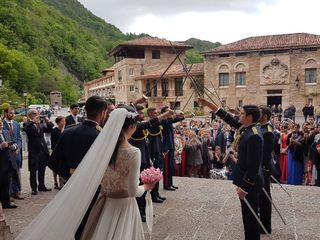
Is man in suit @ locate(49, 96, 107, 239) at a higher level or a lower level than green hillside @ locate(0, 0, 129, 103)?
lower

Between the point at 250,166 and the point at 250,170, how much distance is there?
0.05 meters

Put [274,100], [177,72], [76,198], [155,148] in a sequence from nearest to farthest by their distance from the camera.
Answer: [76,198] < [155,148] < [274,100] < [177,72]

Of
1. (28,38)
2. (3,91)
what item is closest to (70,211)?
(3,91)

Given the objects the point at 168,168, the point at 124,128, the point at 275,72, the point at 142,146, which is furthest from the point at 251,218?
the point at 275,72

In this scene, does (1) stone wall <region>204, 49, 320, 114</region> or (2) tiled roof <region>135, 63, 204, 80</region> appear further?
(2) tiled roof <region>135, 63, 204, 80</region>

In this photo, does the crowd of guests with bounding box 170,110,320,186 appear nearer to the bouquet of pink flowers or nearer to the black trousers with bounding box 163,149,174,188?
the black trousers with bounding box 163,149,174,188

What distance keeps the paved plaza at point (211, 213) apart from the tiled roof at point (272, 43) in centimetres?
3278

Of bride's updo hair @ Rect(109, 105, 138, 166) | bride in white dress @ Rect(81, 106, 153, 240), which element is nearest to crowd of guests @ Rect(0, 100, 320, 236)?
bride's updo hair @ Rect(109, 105, 138, 166)

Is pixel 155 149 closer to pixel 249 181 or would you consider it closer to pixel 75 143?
pixel 249 181

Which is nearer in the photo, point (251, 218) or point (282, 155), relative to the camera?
point (251, 218)

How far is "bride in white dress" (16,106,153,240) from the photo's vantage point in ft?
10.9

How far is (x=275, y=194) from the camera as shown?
27.3 ft

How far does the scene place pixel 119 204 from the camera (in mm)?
3570

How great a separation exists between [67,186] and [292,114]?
29558 mm
